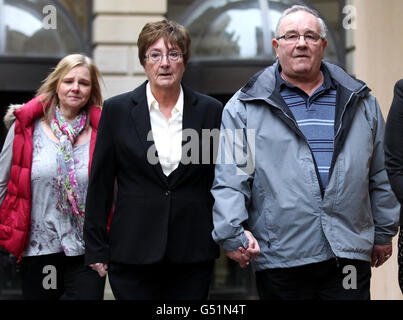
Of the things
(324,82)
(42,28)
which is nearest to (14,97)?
(42,28)

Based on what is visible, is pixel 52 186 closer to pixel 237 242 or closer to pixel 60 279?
pixel 60 279

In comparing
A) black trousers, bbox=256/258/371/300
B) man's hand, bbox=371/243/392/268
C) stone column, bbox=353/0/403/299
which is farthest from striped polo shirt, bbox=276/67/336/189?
stone column, bbox=353/0/403/299

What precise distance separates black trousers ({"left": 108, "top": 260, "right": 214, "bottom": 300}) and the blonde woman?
2.91 ft

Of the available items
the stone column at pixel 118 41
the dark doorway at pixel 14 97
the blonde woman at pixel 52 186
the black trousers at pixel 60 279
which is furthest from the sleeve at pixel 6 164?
the dark doorway at pixel 14 97

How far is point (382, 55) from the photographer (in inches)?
309

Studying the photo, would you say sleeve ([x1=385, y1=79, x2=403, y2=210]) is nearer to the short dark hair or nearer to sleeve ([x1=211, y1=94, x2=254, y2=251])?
sleeve ([x1=211, y1=94, x2=254, y2=251])

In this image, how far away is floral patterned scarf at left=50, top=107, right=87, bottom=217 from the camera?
539 centimetres

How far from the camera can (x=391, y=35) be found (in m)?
7.62

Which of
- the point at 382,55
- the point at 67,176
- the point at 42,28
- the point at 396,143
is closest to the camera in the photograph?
the point at 396,143

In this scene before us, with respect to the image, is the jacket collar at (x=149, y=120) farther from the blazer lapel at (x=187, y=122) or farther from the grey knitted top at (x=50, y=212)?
the grey knitted top at (x=50, y=212)

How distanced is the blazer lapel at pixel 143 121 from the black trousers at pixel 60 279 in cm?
117

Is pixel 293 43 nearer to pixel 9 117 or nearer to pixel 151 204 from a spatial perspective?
pixel 151 204

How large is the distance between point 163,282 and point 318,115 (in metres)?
1.19

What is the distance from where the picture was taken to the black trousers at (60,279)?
17.5 ft
